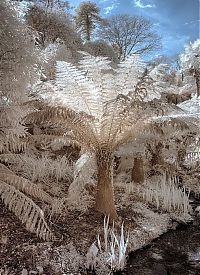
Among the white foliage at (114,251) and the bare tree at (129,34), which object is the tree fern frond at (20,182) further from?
the bare tree at (129,34)

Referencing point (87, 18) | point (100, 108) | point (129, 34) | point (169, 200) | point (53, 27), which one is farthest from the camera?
point (129, 34)

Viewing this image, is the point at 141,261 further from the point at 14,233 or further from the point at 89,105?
the point at 89,105

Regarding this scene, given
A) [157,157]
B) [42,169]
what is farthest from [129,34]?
[42,169]

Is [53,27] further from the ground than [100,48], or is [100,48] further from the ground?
[53,27]

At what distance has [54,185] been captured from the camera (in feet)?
14.2

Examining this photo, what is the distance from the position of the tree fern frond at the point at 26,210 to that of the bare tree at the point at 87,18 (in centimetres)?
1312

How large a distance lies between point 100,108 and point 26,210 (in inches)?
50.4

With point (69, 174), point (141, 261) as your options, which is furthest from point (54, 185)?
point (141, 261)

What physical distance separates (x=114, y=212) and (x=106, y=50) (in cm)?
989

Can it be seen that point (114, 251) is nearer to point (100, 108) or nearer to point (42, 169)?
point (100, 108)

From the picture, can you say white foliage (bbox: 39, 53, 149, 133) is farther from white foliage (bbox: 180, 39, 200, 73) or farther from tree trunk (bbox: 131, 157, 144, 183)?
white foliage (bbox: 180, 39, 200, 73)

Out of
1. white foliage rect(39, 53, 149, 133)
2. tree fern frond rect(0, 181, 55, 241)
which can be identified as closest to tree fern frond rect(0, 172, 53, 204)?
tree fern frond rect(0, 181, 55, 241)

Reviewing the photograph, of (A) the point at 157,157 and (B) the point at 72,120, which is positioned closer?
(B) the point at 72,120

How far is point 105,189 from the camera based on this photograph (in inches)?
144
